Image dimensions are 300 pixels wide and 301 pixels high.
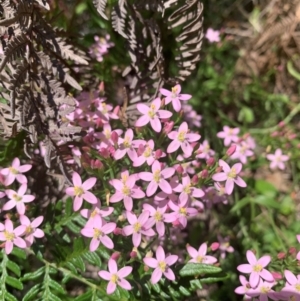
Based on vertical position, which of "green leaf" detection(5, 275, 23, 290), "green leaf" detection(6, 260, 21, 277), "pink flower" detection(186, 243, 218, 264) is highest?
"pink flower" detection(186, 243, 218, 264)

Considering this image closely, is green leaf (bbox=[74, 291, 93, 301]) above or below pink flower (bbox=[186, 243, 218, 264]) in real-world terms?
below

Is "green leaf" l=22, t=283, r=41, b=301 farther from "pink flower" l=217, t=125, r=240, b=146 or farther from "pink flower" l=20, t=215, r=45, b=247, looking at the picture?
"pink flower" l=217, t=125, r=240, b=146

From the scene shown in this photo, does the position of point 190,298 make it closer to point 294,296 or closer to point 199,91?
point 294,296

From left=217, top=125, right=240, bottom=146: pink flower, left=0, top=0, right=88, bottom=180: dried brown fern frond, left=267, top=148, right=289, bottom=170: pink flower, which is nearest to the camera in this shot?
left=0, top=0, right=88, bottom=180: dried brown fern frond

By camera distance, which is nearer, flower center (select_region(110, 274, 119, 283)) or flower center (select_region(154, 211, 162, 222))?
flower center (select_region(110, 274, 119, 283))

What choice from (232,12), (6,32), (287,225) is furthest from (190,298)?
(232,12)

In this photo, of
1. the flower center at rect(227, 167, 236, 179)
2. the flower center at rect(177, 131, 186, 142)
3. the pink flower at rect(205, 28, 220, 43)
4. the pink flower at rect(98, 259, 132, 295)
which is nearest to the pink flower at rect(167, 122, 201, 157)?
the flower center at rect(177, 131, 186, 142)

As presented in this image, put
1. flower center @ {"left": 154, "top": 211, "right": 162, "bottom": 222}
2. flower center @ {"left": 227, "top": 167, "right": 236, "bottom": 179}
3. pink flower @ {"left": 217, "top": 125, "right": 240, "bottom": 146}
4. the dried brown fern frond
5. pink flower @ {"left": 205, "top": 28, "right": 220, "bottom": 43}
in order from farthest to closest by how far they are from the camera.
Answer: pink flower @ {"left": 205, "top": 28, "right": 220, "bottom": 43} → pink flower @ {"left": 217, "top": 125, "right": 240, "bottom": 146} → flower center @ {"left": 227, "top": 167, "right": 236, "bottom": 179} → flower center @ {"left": 154, "top": 211, "right": 162, "bottom": 222} → the dried brown fern frond

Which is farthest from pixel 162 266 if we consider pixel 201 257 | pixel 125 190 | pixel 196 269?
pixel 125 190
